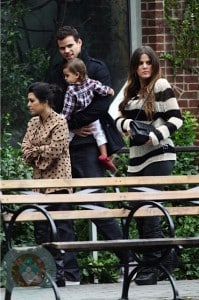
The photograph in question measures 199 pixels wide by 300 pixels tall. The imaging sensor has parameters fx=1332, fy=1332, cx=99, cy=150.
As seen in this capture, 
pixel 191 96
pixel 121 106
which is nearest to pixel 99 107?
pixel 121 106

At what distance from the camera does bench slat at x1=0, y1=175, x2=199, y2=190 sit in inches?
364

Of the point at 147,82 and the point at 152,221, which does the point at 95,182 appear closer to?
the point at 152,221

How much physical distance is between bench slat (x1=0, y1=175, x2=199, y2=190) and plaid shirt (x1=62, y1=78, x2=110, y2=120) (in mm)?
856

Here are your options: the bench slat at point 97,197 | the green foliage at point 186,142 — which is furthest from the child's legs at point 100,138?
the green foliage at point 186,142

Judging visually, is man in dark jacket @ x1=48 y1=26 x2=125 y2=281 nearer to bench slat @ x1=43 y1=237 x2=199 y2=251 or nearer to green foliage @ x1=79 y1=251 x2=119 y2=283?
green foliage @ x1=79 y1=251 x2=119 y2=283

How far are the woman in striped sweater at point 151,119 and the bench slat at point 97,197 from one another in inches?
20.5

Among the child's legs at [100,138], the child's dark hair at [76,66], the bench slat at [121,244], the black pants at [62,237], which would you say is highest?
the child's dark hair at [76,66]

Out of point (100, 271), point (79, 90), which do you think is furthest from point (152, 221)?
point (79, 90)

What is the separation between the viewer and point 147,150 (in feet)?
32.8

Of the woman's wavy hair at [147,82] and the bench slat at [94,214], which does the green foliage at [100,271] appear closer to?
the bench slat at [94,214]

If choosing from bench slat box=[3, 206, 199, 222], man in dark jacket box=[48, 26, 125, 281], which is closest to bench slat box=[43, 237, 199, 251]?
bench slat box=[3, 206, 199, 222]

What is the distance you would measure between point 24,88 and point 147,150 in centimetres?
261

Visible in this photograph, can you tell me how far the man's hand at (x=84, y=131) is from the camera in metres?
10.3

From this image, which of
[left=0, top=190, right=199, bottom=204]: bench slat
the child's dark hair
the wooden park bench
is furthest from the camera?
the child's dark hair
